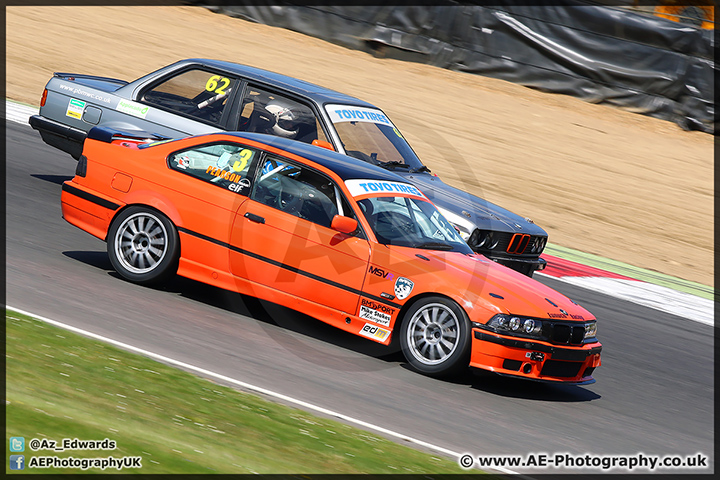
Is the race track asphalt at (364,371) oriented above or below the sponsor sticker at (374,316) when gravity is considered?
below

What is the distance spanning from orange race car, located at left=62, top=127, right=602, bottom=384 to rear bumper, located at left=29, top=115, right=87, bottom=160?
207cm

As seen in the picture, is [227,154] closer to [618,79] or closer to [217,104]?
[217,104]

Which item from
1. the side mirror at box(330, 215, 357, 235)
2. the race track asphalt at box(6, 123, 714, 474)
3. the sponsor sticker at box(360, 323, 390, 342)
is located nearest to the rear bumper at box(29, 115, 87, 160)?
the race track asphalt at box(6, 123, 714, 474)

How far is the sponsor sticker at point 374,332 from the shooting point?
6.67 meters

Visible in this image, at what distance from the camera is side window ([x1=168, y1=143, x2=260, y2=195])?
721cm

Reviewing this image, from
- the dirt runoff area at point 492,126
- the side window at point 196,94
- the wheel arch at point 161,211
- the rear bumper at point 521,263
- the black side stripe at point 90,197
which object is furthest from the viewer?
the dirt runoff area at point 492,126

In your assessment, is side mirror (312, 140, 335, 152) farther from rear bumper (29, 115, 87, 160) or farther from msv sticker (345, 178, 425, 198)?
rear bumper (29, 115, 87, 160)

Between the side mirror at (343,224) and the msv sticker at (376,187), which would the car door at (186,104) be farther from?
the side mirror at (343,224)

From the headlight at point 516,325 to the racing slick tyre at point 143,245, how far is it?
2.77m

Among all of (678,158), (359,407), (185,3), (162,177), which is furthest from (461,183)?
(185,3)

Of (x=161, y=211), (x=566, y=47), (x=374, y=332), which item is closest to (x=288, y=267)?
(x=374, y=332)

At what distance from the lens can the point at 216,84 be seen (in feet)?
31.1

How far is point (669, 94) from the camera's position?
19703 mm

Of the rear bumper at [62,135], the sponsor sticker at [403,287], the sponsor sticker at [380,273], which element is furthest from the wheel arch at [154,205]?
the rear bumper at [62,135]
